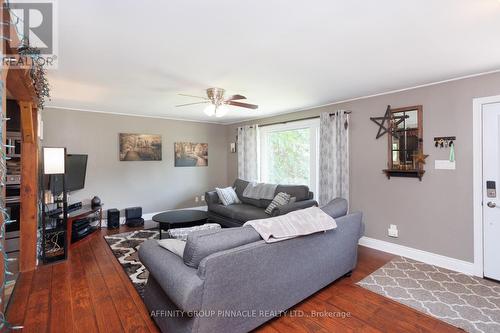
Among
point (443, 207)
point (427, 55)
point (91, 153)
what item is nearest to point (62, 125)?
point (91, 153)

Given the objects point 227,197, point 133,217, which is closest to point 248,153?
point 227,197

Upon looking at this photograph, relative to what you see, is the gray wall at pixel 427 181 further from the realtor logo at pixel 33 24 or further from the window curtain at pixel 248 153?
the realtor logo at pixel 33 24

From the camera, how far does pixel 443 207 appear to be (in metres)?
3.34

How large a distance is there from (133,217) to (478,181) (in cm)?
566

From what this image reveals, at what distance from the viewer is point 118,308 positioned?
94.0 inches

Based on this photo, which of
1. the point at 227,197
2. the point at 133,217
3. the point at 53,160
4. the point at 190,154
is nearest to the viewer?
the point at 53,160

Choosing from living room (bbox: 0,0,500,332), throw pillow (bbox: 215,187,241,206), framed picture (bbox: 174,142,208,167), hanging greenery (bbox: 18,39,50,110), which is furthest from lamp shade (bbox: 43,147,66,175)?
framed picture (bbox: 174,142,208,167)

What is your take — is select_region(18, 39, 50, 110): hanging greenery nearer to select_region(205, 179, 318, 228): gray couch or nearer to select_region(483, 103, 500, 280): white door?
select_region(205, 179, 318, 228): gray couch

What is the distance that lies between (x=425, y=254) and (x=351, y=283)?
1384 millimetres

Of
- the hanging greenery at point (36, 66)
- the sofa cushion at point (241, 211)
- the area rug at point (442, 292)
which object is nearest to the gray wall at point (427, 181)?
the area rug at point (442, 292)

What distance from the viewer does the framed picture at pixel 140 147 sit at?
5465 mm

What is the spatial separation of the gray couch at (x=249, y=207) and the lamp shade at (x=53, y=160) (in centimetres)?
253

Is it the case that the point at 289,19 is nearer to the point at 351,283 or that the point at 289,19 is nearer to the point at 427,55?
the point at 427,55

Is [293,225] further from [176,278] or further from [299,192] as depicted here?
[299,192]
